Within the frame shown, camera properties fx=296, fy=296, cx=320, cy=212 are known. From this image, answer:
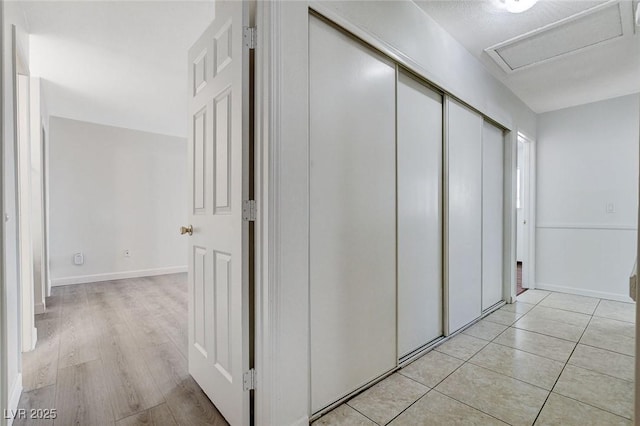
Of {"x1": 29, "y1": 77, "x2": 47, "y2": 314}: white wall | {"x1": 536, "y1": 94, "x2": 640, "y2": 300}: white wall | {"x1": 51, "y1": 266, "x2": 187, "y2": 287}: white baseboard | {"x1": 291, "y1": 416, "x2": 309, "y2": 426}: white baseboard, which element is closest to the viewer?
{"x1": 291, "y1": 416, "x2": 309, "y2": 426}: white baseboard

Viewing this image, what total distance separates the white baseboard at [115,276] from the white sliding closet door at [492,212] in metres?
4.77

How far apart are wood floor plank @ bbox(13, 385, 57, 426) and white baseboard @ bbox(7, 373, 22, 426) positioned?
0.08 feet

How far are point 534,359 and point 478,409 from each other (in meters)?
0.85

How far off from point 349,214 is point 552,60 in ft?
8.39

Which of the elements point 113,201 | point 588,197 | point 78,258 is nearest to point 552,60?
point 588,197

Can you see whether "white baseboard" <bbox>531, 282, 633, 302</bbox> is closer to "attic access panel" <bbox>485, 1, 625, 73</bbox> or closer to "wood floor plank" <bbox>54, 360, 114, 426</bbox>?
"attic access panel" <bbox>485, 1, 625, 73</bbox>

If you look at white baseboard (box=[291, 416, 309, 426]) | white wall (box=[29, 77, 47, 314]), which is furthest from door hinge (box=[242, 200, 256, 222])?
white wall (box=[29, 77, 47, 314])

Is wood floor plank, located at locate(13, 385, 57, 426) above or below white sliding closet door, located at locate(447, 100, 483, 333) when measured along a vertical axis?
below

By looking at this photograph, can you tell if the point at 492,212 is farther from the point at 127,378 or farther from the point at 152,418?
the point at 127,378

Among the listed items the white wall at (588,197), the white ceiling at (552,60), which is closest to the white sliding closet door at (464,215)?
the white ceiling at (552,60)

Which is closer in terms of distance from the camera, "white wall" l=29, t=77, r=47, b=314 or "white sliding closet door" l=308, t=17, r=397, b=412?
"white sliding closet door" l=308, t=17, r=397, b=412

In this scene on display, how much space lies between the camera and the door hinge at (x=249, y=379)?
4.27 ft

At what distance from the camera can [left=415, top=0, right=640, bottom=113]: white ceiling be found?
6.54 ft

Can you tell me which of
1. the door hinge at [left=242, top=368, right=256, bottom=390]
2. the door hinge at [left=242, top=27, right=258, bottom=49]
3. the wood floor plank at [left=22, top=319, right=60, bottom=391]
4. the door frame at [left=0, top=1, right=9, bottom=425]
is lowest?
the wood floor plank at [left=22, top=319, right=60, bottom=391]
